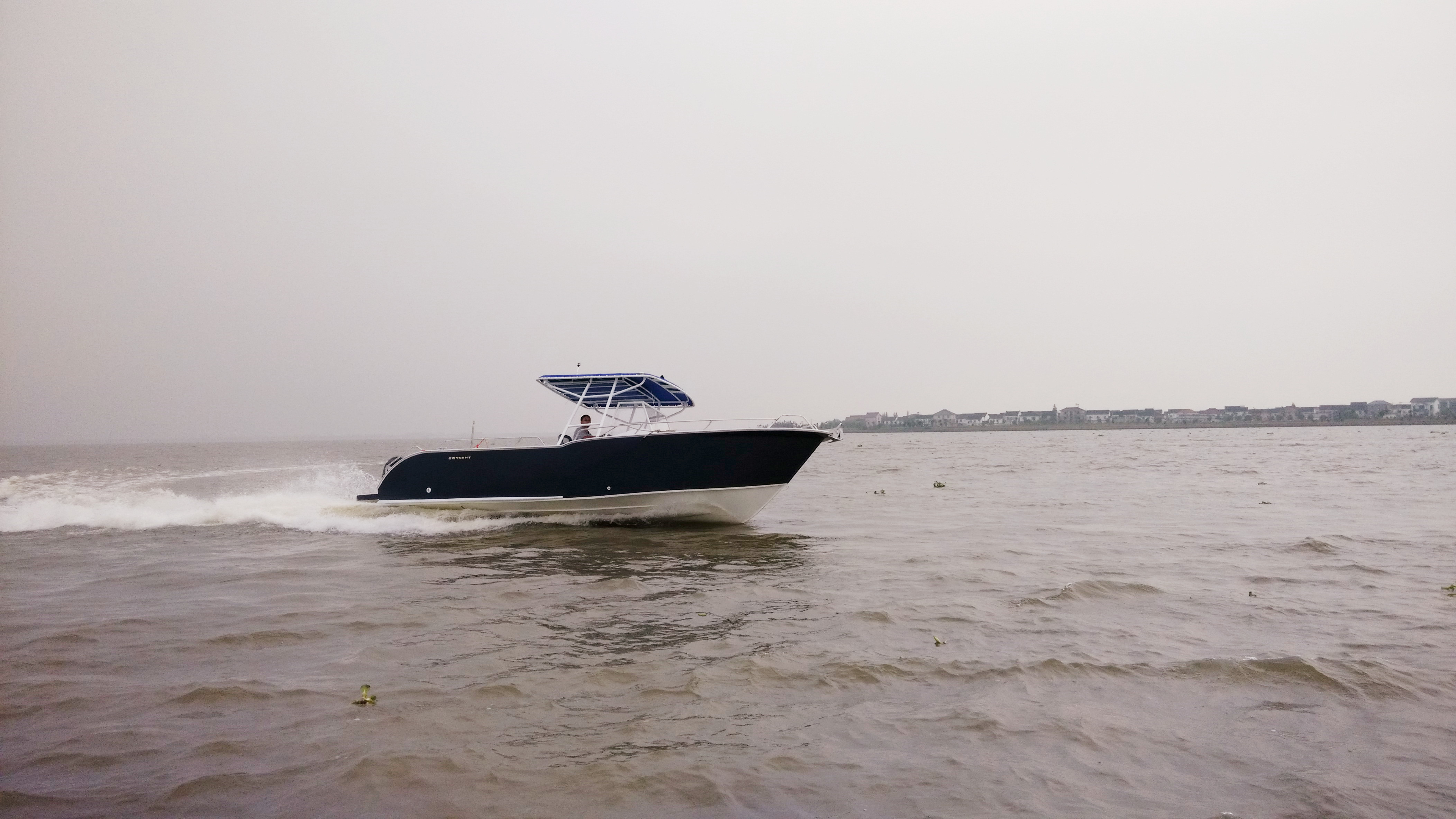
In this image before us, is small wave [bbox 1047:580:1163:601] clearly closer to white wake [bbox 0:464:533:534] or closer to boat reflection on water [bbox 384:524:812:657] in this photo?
boat reflection on water [bbox 384:524:812:657]

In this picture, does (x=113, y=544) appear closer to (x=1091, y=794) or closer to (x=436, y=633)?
(x=436, y=633)

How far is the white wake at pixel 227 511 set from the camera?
1498 cm

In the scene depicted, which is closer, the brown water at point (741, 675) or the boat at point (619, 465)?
the brown water at point (741, 675)

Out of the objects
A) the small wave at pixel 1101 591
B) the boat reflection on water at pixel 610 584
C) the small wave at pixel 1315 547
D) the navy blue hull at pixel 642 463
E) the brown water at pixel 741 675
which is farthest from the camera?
the navy blue hull at pixel 642 463

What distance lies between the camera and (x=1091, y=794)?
144 inches

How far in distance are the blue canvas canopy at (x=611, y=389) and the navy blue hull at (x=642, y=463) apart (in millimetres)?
1268

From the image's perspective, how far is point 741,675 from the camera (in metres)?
5.50

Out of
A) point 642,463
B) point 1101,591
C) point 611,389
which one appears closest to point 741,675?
point 1101,591

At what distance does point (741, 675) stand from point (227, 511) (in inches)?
682

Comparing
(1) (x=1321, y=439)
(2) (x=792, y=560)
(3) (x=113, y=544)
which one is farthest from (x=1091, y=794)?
(1) (x=1321, y=439)

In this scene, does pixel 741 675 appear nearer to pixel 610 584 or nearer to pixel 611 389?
pixel 610 584

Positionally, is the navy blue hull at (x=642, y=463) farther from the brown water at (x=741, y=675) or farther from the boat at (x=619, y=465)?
the brown water at (x=741, y=675)

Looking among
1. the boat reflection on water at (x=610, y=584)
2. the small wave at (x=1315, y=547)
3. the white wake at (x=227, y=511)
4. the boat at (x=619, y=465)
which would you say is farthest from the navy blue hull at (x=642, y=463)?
the small wave at (x=1315, y=547)

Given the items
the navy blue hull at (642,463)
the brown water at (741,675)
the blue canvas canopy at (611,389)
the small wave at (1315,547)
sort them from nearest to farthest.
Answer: the brown water at (741,675) → the small wave at (1315,547) → the navy blue hull at (642,463) → the blue canvas canopy at (611,389)
